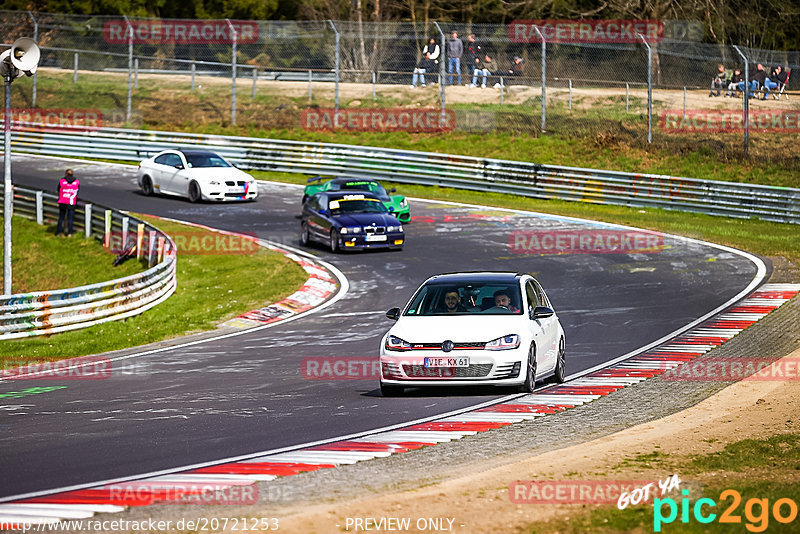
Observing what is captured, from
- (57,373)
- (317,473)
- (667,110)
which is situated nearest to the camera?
(317,473)

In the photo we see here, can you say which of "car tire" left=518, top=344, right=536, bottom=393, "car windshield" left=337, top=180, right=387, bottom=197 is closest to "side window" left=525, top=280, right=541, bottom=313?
"car tire" left=518, top=344, right=536, bottom=393

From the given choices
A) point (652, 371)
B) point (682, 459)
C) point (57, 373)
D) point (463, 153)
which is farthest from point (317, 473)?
point (463, 153)

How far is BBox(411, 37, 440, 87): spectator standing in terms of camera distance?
38.5m

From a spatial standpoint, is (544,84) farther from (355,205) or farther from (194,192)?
(355,205)

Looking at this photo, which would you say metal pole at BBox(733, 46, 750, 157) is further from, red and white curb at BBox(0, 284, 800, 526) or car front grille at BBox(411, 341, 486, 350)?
car front grille at BBox(411, 341, 486, 350)

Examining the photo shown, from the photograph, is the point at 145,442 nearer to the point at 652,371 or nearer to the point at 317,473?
the point at 317,473

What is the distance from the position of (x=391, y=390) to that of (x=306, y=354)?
158 inches

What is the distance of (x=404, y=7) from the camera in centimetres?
5616

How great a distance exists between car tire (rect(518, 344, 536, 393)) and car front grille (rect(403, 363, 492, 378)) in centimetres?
51

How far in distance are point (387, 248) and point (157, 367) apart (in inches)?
449

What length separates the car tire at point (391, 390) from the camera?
12806mm

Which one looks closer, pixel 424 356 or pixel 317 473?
pixel 317 473

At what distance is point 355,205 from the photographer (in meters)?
27.2

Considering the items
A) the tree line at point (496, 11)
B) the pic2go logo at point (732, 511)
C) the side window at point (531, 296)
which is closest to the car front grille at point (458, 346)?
the side window at point (531, 296)
